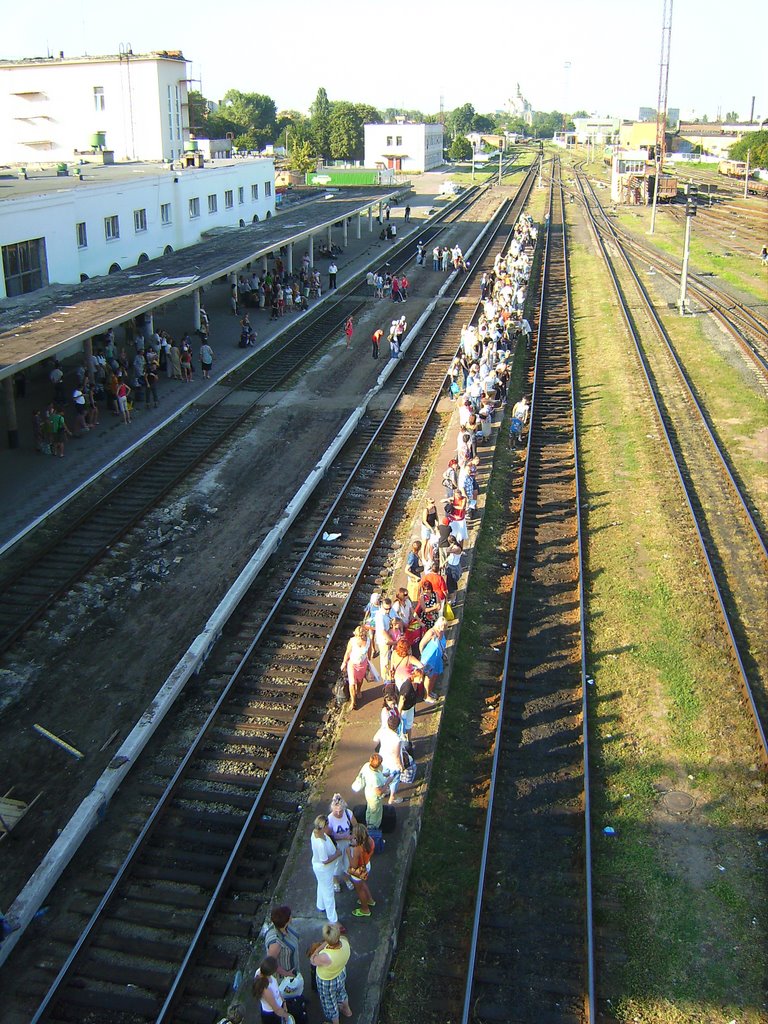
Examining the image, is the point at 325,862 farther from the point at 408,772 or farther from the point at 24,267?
the point at 24,267

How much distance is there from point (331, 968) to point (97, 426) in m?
16.4

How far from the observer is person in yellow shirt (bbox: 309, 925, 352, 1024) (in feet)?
21.9

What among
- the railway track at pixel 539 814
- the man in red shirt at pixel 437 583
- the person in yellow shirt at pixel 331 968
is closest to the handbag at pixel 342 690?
the man in red shirt at pixel 437 583

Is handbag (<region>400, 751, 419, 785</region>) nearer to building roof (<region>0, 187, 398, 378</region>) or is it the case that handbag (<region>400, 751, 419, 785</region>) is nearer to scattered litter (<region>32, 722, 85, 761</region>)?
scattered litter (<region>32, 722, 85, 761</region>)

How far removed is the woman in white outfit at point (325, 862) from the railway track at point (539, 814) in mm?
1245

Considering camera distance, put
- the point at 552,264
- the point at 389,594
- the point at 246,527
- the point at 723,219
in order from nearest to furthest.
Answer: the point at 389,594
the point at 246,527
the point at 552,264
the point at 723,219

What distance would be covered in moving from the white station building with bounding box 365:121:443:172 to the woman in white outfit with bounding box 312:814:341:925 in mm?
99061

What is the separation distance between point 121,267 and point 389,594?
21211 millimetres

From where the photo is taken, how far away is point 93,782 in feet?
32.5

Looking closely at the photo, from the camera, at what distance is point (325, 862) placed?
25.0 feet

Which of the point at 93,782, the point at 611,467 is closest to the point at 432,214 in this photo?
the point at 611,467

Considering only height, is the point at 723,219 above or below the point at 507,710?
above

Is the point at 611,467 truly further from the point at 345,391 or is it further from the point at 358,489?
the point at 345,391

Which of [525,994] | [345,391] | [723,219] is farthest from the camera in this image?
→ [723,219]
